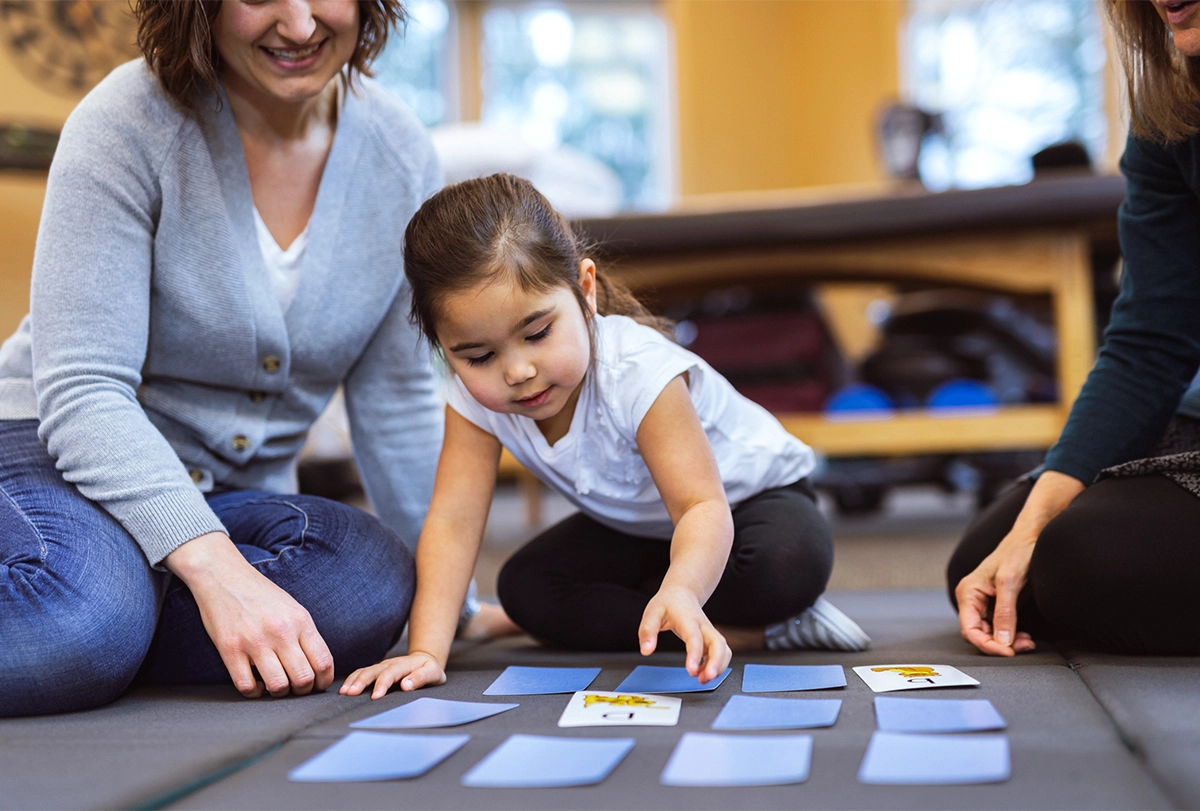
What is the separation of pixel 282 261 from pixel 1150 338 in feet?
3.00

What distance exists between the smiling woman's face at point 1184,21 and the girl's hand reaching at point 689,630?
2.09 feet

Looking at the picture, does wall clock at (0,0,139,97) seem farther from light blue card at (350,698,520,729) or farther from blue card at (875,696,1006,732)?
blue card at (875,696,1006,732)


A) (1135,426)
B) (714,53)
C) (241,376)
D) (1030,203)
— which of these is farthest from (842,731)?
(714,53)

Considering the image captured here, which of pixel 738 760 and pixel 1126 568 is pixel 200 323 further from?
pixel 1126 568

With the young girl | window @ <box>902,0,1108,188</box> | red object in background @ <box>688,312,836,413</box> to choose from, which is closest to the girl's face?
the young girl

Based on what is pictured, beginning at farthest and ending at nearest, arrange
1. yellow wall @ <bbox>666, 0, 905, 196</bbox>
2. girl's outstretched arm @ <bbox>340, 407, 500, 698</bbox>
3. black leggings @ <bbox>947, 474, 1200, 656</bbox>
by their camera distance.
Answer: yellow wall @ <bbox>666, 0, 905, 196</bbox>, girl's outstretched arm @ <bbox>340, 407, 500, 698</bbox>, black leggings @ <bbox>947, 474, 1200, 656</bbox>

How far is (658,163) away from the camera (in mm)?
5188

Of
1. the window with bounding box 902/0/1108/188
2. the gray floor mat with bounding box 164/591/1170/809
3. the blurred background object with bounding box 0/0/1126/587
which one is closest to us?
the gray floor mat with bounding box 164/591/1170/809

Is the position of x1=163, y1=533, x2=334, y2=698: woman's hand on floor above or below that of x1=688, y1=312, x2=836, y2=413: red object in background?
Result: below

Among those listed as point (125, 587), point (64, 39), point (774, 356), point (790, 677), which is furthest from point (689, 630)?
point (64, 39)

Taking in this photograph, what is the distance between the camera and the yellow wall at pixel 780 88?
4.43m

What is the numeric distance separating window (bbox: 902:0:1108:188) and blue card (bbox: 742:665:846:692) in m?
3.66

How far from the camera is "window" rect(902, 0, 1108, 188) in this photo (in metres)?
4.28

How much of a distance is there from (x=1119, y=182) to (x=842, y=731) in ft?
4.86
